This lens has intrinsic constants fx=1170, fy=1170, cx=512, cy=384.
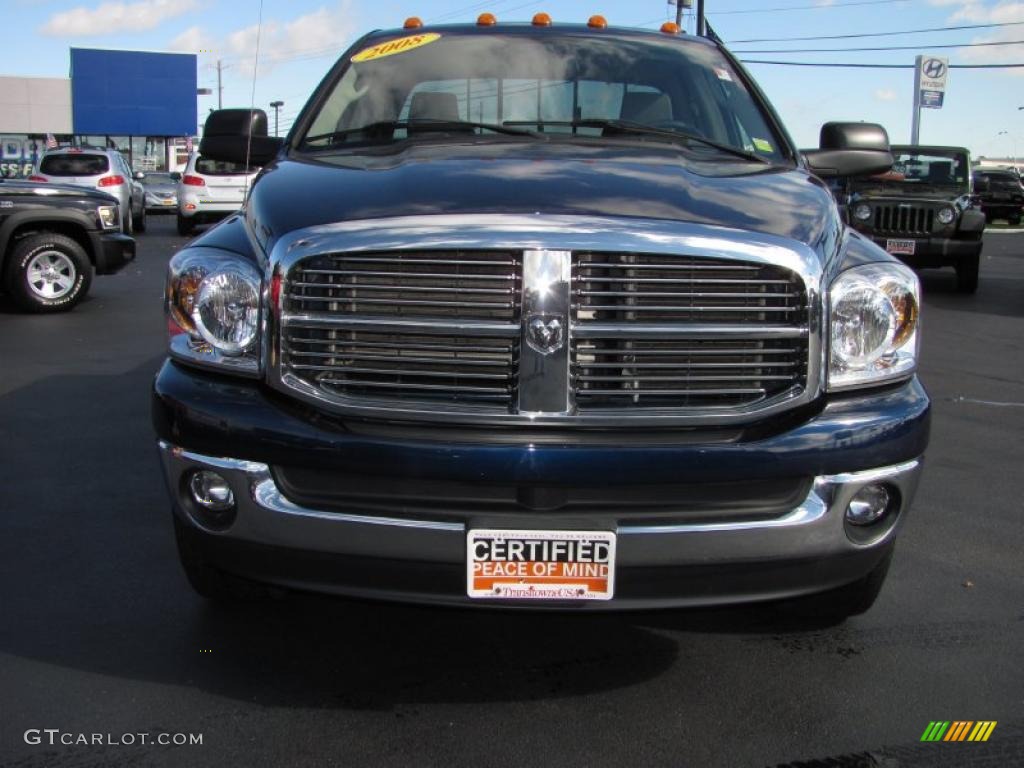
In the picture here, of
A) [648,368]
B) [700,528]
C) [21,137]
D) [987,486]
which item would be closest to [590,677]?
[700,528]

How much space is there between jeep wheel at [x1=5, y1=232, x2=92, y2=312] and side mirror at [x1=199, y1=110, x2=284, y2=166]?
7.50 metres

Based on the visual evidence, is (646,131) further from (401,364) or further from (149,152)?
(149,152)

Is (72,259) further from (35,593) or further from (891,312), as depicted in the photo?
(891,312)

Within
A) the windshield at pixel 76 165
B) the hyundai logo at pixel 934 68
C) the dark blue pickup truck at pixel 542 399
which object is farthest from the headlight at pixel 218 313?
the hyundai logo at pixel 934 68

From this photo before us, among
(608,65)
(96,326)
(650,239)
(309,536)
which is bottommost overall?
(96,326)

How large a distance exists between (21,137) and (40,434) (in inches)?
2280

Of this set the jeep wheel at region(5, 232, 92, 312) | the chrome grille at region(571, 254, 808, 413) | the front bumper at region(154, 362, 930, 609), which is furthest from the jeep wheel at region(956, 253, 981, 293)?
the chrome grille at region(571, 254, 808, 413)

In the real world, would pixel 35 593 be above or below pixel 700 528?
below

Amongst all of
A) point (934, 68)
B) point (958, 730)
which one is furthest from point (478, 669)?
point (934, 68)

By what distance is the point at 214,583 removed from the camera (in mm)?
3633

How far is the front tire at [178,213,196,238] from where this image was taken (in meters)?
23.6

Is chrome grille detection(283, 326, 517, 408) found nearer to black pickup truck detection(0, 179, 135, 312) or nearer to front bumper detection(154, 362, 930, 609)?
front bumper detection(154, 362, 930, 609)

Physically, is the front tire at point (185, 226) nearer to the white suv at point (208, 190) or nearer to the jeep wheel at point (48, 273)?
the white suv at point (208, 190)

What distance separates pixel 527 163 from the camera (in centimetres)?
346
